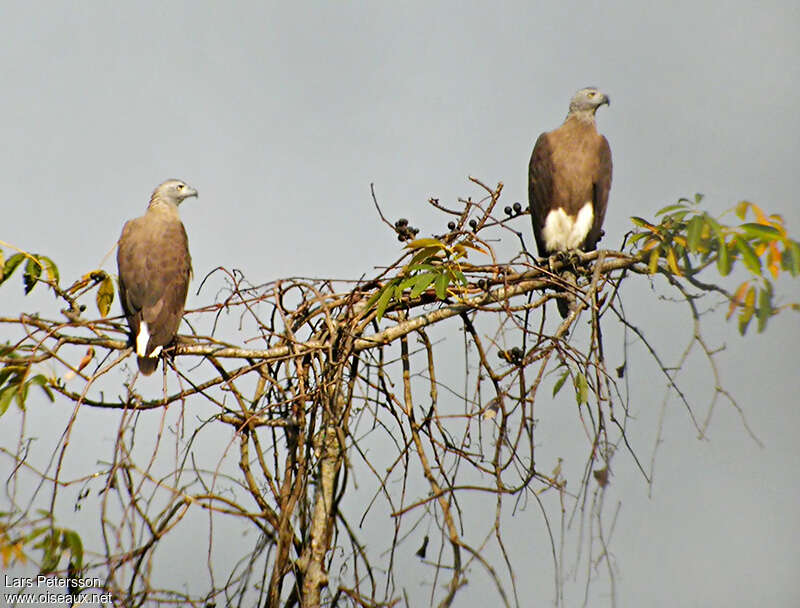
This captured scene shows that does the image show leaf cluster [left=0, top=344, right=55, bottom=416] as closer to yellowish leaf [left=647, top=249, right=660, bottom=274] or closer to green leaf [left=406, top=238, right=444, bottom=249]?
green leaf [left=406, top=238, right=444, bottom=249]

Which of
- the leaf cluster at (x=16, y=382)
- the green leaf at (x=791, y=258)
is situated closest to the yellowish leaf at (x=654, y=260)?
the green leaf at (x=791, y=258)

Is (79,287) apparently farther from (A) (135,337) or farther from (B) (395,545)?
(B) (395,545)

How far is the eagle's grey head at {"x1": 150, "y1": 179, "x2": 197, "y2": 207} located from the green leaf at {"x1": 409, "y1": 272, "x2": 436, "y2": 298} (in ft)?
9.18

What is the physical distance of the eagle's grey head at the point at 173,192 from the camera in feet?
16.3

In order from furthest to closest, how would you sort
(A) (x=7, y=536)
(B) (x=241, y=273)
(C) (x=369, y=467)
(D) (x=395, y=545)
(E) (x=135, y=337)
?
(E) (x=135, y=337) < (B) (x=241, y=273) < (C) (x=369, y=467) < (D) (x=395, y=545) < (A) (x=7, y=536)

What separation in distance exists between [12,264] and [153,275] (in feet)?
4.37

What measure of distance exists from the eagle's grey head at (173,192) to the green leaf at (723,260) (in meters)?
3.53

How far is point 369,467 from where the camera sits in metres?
2.56

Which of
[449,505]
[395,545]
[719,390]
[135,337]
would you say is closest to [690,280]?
[719,390]

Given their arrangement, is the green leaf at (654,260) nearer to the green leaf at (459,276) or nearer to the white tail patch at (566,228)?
the green leaf at (459,276)

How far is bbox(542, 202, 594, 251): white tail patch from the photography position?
469cm

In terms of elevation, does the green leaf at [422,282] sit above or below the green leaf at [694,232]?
above

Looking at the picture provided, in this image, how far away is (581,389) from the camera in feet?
7.79

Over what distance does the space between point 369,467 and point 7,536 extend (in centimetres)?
95
